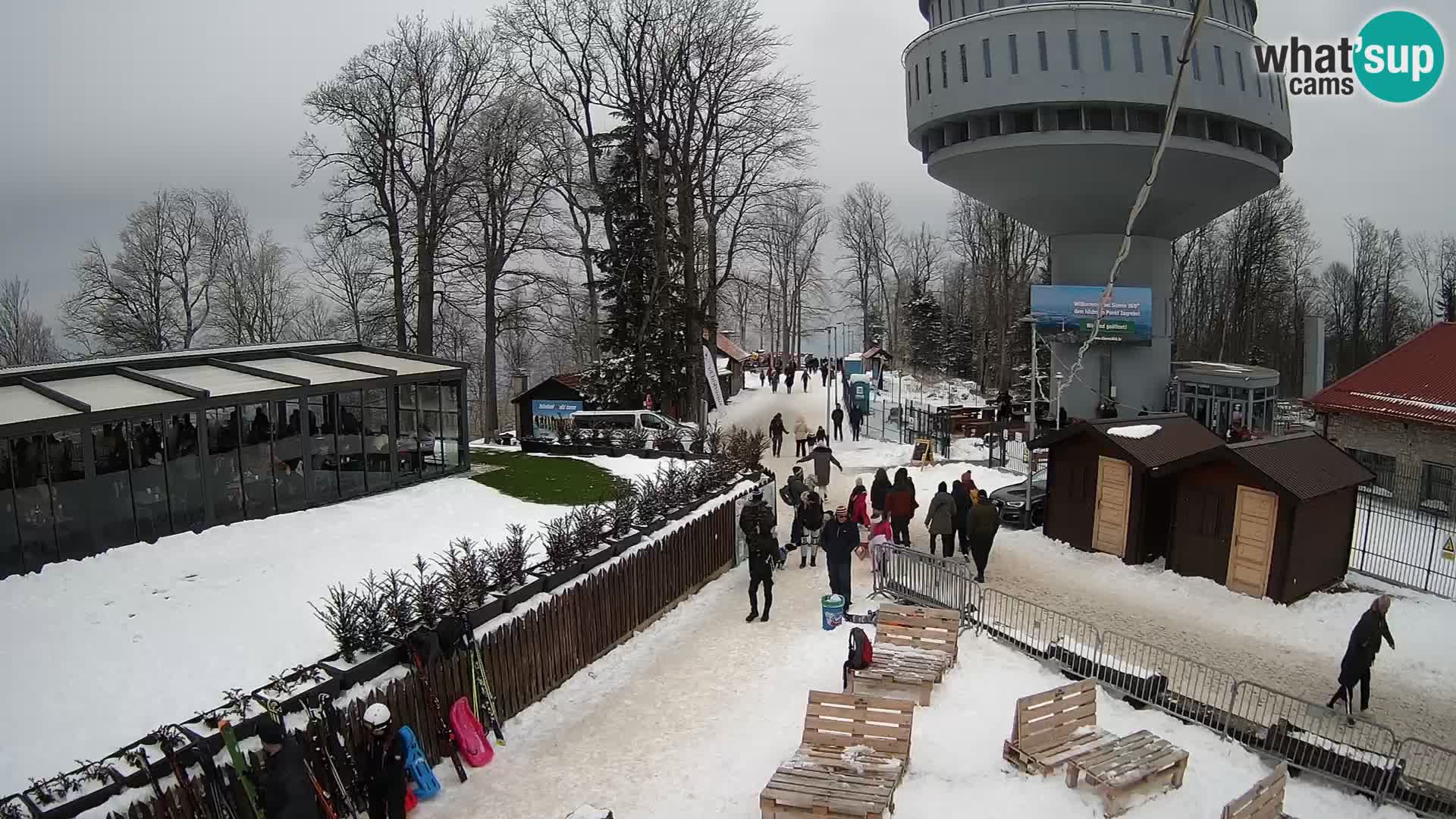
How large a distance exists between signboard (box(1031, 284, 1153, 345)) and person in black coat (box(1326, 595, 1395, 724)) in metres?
18.6

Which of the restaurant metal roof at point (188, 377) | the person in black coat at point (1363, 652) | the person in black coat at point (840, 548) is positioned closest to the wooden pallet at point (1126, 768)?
the person in black coat at point (1363, 652)

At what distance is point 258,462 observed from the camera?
600 inches

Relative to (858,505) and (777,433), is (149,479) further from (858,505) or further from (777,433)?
(777,433)

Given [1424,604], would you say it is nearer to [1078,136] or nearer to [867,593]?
[867,593]

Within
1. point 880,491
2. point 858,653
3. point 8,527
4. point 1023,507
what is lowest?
point 1023,507

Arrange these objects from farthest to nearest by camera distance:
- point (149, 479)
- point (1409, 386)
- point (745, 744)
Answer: point (1409, 386), point (149, 479), point (745, 744)

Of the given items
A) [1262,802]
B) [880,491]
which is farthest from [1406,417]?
[1262,802]

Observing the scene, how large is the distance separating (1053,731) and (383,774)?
636 centimetres

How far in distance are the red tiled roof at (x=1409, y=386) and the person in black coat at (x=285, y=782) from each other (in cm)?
2496

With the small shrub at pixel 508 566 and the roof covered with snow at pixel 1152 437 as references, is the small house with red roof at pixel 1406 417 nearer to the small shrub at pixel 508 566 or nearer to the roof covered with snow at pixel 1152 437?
the roof covered with snow at pixel 1152 437

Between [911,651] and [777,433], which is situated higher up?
[777,433]

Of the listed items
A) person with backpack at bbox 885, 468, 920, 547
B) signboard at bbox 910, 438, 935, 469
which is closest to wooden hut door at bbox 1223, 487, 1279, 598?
person with backpack at bbox 885, 468, 920, 547

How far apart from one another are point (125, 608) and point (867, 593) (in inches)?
433

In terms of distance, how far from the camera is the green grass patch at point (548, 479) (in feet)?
→ 60.8
